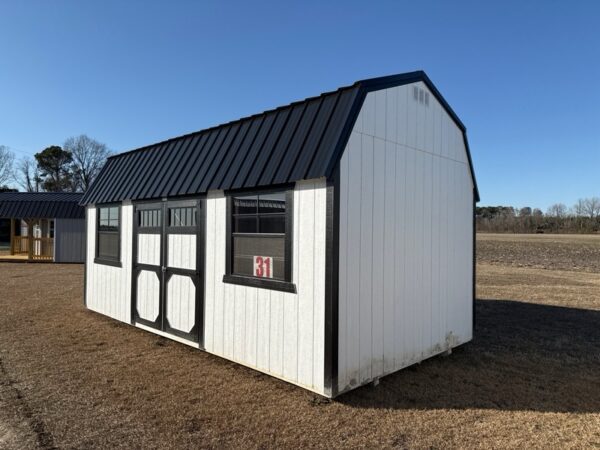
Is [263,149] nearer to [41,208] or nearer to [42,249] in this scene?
[41,208]

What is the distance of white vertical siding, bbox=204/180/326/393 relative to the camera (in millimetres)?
4223

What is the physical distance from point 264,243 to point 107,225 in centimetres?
471

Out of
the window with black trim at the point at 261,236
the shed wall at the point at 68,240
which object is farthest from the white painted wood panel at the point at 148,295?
the shed wall at the point at 68,240

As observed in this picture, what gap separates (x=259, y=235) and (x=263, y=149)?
3.52 ft

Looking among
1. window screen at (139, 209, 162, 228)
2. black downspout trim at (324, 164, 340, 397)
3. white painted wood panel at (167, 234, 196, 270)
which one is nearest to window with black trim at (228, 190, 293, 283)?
black downspout trim at (324, 164, 340, 397)

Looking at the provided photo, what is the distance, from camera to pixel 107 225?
26.6 feet

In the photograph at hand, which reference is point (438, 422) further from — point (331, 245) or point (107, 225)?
point (107, 225)

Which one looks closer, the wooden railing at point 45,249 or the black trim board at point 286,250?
the black trim board at point 286,250

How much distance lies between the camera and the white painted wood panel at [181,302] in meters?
5.88

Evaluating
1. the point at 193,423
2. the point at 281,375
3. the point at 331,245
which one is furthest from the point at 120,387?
the point at 331,245

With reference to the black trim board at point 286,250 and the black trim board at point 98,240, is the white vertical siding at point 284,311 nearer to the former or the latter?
the black trim board at point 286,250

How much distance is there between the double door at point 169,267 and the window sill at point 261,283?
716 mm

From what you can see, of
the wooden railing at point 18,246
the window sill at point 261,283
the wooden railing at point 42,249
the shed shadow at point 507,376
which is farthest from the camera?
the wooden railing at point 18,246

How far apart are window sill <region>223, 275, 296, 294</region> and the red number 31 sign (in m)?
0.06
